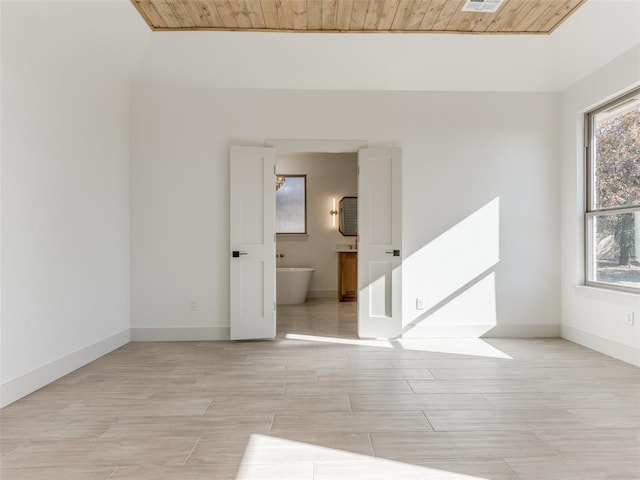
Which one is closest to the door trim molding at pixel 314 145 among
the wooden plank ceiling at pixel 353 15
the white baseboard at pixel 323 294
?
the wooden plank ceiling at pixel 353 15

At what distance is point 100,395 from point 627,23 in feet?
16.7

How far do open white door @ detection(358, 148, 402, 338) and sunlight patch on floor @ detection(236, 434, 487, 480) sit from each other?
260cm

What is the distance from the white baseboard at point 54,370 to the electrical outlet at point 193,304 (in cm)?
72

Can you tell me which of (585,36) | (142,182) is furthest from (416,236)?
(142,182)

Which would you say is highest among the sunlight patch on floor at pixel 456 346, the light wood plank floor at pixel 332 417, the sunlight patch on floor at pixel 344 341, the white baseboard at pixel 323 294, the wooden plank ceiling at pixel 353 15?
the wooden plank ceiling at pixel 353 15

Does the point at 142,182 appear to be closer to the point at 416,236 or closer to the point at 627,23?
the point at 416,236

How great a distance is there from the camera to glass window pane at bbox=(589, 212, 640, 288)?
12.6 ft

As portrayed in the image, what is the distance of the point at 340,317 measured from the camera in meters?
5.95

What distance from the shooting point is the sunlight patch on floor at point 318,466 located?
193 cm

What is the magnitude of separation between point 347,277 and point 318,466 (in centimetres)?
551

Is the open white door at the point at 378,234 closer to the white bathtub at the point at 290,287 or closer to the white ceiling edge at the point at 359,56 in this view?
the white ceiling edge at the point at 359,56

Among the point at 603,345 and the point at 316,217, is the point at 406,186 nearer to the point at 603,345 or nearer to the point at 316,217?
the point at 603,345

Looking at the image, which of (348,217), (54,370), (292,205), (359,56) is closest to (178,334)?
(54,370)

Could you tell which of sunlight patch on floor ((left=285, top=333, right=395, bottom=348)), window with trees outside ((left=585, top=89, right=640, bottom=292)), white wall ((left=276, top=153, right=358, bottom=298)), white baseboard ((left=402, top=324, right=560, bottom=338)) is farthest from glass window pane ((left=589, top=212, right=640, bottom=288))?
white wall ((left=276, top=153, right=358, bottom=298))
